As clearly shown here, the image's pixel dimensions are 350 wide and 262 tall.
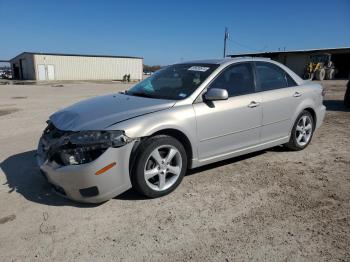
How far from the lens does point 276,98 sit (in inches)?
191

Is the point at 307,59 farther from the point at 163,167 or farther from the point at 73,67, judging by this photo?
the point at 163,167

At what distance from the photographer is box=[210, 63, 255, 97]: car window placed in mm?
4367

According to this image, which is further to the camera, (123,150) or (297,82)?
(297,82)

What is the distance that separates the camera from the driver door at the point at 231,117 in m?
4.05

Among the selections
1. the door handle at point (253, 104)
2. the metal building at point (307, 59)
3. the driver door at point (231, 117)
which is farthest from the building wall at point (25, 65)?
the door handle at point (253, 104)

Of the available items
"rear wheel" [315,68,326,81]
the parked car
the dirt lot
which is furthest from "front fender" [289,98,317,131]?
"rear wheel" [315,68,326,81]

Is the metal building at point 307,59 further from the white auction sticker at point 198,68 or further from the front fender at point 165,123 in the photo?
the front fender at point 165,123

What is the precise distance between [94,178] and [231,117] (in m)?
1.97

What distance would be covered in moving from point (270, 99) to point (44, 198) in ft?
10.9

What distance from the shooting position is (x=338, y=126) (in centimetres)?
771

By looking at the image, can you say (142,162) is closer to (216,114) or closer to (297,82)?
(216,114)

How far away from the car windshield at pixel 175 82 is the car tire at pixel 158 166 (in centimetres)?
70

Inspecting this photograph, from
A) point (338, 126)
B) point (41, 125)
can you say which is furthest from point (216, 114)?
point (41, 125)

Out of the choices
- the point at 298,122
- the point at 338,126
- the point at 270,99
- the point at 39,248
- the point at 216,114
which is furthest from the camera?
the point at 338,126
